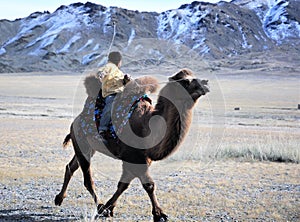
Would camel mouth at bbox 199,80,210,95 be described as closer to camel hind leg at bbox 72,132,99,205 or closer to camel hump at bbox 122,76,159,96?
camel hump at bbox 122,76,159,96

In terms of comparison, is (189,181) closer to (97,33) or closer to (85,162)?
(85,162)

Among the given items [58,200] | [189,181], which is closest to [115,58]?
[58,200]

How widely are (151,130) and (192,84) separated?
33.9 inches

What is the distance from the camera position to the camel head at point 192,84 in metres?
6.55

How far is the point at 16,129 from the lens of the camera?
21156 mm

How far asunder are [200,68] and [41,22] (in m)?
187

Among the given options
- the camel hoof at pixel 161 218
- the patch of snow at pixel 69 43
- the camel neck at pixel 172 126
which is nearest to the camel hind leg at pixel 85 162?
the camel hoof at pixel 161 218

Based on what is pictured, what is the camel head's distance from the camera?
6.55 meters

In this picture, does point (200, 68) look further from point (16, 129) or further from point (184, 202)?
point (16, 129)

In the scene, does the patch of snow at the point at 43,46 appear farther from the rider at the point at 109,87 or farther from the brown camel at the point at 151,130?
the brown camel at the point at 151,130

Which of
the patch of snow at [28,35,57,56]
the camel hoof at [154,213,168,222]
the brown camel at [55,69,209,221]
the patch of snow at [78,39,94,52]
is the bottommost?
the patch of snow at [28,35,57,56]

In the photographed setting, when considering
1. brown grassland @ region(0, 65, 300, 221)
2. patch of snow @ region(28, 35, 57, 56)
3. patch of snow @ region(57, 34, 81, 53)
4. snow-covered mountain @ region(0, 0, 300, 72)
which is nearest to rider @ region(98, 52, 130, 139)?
brown grassland @ region(0, 65, 300, 221)

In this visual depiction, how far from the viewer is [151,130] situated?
691 cm

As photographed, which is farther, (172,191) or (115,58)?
(172,191)
